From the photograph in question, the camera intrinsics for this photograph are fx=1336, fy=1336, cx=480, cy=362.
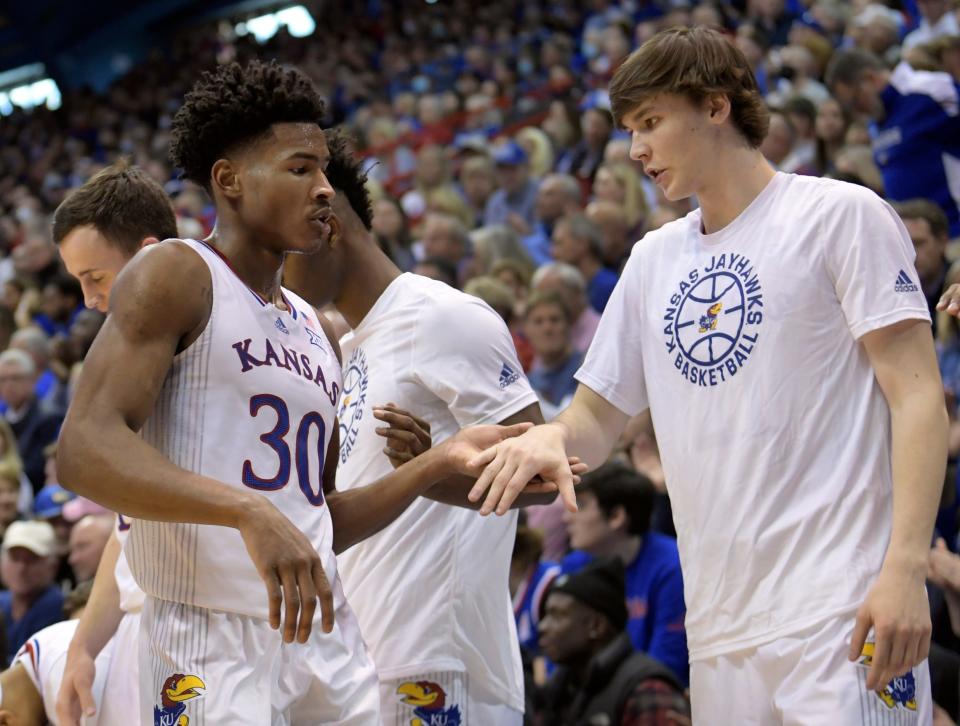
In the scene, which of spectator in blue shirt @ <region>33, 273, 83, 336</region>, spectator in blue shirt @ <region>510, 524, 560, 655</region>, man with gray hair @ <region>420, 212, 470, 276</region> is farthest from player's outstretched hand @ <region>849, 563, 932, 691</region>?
spectator in blue shirt @ <region>33, 273, 83, 336</region>

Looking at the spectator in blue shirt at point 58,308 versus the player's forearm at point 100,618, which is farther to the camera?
the spectator in blue shirt at point 58,308

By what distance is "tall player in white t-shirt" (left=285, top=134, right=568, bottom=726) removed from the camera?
3.60 meters

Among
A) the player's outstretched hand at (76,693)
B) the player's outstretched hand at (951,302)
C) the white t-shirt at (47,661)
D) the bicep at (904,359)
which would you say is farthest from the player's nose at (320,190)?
the white t-shirt at (47,661)

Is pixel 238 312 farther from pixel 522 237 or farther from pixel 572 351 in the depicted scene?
pixel 522 237

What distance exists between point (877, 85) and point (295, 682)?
620 cm

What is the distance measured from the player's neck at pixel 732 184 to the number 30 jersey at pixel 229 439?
1.06 m

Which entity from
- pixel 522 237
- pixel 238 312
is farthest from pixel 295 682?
pixel 522 237

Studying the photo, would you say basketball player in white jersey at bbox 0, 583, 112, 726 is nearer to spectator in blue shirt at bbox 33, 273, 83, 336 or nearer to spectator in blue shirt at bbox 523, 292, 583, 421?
spectator in blue shirt at bbox 523, 292, 583, 421

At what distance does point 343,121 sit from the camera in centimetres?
1775

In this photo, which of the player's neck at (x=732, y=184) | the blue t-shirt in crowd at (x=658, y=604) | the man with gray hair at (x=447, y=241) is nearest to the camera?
the player's neck at (x=732, y=184)

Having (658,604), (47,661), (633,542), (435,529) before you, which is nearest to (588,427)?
(435,529)

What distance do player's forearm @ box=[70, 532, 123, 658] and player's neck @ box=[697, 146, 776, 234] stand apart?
192 centimetres

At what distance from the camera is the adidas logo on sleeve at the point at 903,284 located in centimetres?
286

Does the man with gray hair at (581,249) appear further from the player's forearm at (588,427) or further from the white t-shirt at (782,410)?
the white t-shirt at (782,410)
